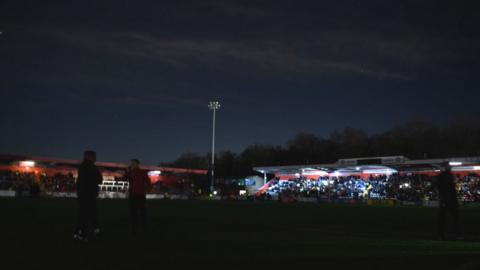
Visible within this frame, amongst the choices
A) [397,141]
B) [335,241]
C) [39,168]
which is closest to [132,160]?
[335,241]

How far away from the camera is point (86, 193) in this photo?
442 inches

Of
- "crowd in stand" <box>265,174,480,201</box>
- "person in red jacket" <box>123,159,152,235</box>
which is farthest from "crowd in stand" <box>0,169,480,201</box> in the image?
"person in red jacket" <box>123,159,152,235</box>

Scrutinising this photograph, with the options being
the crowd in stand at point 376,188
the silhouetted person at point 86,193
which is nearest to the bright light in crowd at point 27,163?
the crowd in stand at point 376,188

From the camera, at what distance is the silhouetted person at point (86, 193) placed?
35.9ft

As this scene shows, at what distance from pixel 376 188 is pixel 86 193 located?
54.2 metres

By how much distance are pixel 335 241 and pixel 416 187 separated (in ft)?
160

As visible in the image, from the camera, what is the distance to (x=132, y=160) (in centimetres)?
1296

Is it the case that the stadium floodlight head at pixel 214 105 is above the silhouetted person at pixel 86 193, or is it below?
above

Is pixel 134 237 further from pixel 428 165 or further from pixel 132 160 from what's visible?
pixel 428 165

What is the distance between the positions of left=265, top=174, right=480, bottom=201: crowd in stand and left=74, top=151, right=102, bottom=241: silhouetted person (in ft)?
145

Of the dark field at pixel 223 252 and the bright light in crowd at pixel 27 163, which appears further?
the bright light in crowd at pixel 27 163

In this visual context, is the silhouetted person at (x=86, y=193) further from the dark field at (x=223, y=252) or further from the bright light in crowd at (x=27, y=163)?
the bright light in crowd at (x=27, y=163)

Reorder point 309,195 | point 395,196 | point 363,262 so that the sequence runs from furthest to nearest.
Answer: point 309,195, point 395,196, point 363,262

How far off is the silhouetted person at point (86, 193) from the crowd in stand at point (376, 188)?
145 ft
